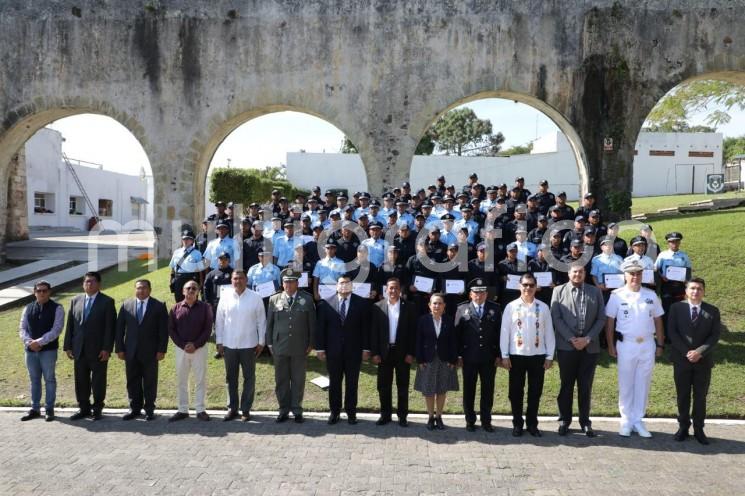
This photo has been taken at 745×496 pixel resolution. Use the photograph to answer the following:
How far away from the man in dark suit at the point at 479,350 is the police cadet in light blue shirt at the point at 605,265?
8.08 ft

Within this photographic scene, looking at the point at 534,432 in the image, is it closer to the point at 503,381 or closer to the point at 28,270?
the point at 503,381

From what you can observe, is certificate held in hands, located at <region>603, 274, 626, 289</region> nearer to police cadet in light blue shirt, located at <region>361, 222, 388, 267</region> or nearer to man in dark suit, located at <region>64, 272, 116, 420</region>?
police cadet in light blue shirt, located at <region>361, 222, 388, 267</region>

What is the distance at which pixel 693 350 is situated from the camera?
624cm

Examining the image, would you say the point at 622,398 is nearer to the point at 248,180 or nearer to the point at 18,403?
the point at 18,403

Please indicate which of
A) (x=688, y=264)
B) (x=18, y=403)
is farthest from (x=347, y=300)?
(x=688, y=264)

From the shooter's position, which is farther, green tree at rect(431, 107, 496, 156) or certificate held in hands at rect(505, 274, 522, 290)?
green tree at rect(431, 107, 496, 156)

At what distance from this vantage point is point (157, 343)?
6.98 m

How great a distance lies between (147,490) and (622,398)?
16.2ft

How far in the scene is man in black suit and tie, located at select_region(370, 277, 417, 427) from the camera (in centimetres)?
664

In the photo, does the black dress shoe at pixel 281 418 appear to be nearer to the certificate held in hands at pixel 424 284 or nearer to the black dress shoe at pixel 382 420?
the black dress shoe at pixel 382 420

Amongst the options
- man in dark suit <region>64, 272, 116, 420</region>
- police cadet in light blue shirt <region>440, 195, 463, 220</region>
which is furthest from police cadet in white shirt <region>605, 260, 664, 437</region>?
man in dark suit <region>64, 272, 116, 420</region>

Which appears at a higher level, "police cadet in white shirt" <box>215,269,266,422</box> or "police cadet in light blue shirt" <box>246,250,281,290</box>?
"police cadet in light blue shirt" <box>246,250,281,290</box>

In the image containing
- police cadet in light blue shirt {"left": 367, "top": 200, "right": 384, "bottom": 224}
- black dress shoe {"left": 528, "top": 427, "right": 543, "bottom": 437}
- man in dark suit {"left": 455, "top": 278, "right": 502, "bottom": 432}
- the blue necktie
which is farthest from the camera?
police cadet in light blue shirt {"left": 367, "top": 200, "right": 384, "bottom": 224}

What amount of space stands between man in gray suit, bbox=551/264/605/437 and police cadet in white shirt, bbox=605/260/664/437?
22cm
